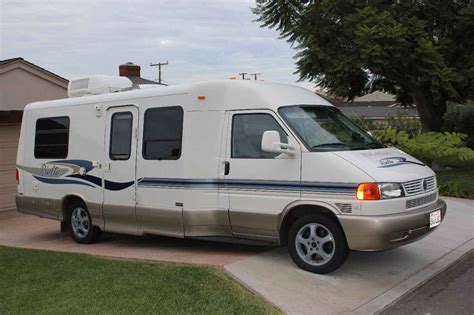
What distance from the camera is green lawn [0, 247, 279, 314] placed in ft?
17.9

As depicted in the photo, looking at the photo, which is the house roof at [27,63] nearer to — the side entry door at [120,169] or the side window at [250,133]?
the side entry door at [120,169]

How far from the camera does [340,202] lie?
20.5 ft

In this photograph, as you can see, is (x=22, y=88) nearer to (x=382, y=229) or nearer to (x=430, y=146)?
(x=430, y=146)

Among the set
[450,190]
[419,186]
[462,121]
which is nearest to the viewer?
[419,186]

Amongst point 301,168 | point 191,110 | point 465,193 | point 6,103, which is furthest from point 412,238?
point 6,103

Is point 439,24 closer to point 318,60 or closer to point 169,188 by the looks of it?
point 318,60

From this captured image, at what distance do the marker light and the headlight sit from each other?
0.05m

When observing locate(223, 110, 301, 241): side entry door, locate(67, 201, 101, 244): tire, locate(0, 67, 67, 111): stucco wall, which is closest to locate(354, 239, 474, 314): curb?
locate(223, 110, 301, 241): side entry door

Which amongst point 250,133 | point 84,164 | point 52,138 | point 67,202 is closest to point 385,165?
point 250,133

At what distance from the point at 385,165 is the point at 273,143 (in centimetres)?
130

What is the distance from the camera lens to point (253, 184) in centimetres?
700

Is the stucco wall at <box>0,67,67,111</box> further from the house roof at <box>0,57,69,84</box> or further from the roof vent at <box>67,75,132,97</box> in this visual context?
the roof vent at <box>67,75,132,97</box>

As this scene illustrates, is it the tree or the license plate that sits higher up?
the tree

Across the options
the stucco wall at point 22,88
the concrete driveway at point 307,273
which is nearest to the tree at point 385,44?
the concrete driveway at point 307,273
